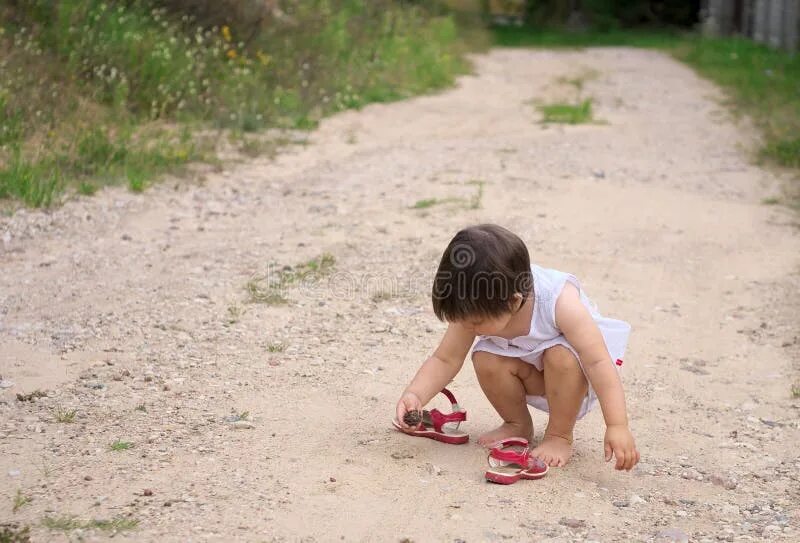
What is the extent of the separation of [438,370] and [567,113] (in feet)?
26.2

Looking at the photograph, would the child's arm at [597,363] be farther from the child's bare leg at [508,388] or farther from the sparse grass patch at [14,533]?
the sparse grass patch at [14,533]

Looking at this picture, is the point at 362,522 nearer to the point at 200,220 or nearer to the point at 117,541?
the point at 117,541

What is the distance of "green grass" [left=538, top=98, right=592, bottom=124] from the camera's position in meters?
10.8

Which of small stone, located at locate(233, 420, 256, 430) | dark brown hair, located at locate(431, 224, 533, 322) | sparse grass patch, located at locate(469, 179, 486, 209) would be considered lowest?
sparse grass patch, located at locate(469, 179, 486, 209)

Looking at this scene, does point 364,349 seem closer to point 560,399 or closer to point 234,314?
point 234,314

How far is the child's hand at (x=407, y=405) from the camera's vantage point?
350 cm

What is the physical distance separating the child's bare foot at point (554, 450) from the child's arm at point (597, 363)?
8.8 inches

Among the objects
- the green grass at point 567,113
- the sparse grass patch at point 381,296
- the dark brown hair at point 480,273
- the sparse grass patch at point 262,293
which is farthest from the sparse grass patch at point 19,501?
the green grass at point 567,113

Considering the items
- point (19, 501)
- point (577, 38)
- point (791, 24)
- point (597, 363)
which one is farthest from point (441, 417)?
point (577, 38)

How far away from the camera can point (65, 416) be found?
12.1 feet

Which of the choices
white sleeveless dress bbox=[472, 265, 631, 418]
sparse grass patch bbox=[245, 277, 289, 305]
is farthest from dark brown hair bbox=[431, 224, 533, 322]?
sparse grass patch bbox=[245, 277, 289, 305]

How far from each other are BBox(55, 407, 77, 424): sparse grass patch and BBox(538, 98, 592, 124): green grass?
25.4 feet

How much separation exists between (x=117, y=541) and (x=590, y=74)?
13911 mm

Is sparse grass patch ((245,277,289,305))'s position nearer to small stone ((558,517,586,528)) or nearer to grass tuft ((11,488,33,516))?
grass tuft ((11,488,33,516))
